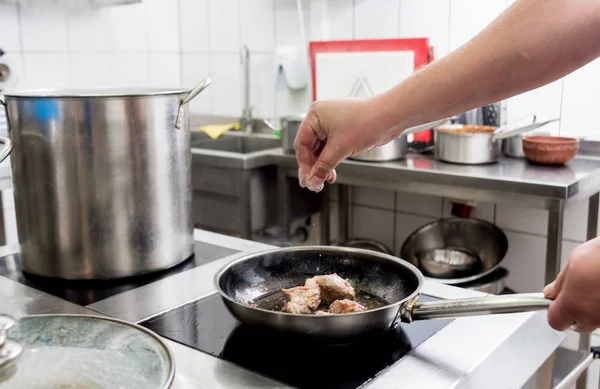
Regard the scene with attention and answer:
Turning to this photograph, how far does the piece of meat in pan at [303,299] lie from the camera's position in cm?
75

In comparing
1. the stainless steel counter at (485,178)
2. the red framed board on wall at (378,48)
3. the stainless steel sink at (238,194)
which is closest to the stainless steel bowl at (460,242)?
the stainless steel counter at (485,178)

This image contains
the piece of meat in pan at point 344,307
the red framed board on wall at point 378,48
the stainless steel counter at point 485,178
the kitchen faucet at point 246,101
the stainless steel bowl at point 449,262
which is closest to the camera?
the piece of meat in pan at point 344,307

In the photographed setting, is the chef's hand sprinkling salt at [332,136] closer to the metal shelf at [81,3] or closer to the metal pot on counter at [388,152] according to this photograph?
the metal pot on counter at [388,152]

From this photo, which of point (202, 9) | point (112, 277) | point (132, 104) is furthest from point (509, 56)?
point (202, 9)

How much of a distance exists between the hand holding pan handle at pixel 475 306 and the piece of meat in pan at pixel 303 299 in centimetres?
12

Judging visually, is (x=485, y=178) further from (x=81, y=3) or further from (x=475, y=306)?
(x=81, y=3)

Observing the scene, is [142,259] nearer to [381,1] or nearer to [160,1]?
[381,1]

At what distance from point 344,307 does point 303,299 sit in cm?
7

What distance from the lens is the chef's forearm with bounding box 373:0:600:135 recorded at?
641 mm

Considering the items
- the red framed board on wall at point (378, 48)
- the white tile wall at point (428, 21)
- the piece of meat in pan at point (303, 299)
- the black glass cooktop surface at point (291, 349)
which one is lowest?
the black glass cooktop surface at point (291, 349)

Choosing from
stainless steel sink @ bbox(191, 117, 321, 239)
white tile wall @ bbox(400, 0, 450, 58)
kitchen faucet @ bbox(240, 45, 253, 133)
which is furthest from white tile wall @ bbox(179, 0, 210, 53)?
white tile wall @ bbox(400, 0, 450, 58)

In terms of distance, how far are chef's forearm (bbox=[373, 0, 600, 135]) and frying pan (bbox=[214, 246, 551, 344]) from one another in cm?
22

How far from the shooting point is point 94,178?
905 mm

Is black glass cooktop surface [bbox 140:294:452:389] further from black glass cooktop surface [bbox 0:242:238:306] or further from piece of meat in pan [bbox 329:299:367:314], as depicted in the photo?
black glass cooktop surface [bbox 0:242:238:306]
